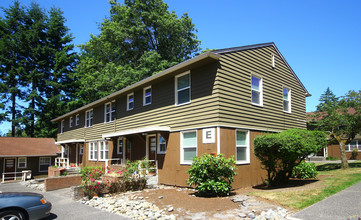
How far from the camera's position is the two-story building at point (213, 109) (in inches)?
432

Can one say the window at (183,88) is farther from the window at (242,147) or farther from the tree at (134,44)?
the tree at (134,44)

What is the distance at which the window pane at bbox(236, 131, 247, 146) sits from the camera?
11.6 meters

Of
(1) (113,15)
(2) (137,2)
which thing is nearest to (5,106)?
(1) (113,15)

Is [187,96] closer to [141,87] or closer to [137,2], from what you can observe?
[141,87]

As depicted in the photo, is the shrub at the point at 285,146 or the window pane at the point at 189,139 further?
the window pane at the point at 189,139

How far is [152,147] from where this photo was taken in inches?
583

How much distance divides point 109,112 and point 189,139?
9.69m

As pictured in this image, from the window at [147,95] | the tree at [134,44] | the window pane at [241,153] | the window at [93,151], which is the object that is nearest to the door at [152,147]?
the window at [147,95]

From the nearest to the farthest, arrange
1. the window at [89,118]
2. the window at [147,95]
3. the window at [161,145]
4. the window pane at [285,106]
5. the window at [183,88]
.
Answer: the window at [183,88]
the window at [161,145]
the window at [147,95]
the window pane at [285,106]
the window at [89,118]

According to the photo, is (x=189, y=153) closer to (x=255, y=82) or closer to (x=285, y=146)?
(x=285, y=146)

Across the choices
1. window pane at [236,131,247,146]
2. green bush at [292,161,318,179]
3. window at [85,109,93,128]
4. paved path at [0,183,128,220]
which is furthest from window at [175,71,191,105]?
window at [85,109,93,128]

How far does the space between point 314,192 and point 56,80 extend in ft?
127

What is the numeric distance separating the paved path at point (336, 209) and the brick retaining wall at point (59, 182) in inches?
496

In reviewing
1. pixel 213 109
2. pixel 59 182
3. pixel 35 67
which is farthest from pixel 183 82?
pixel 35 67
